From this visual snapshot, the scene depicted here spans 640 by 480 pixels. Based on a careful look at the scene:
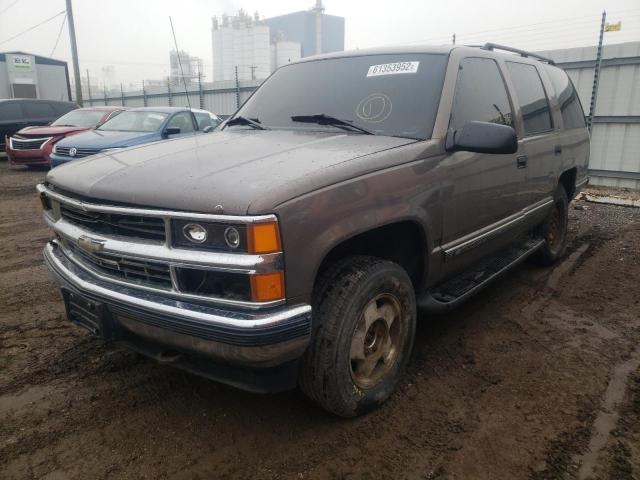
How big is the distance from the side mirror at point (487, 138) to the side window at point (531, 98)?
1.33m

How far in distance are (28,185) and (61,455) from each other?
31.6ft

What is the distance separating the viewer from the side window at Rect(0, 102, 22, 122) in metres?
14.0

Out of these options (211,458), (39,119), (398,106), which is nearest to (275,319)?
(211,458)

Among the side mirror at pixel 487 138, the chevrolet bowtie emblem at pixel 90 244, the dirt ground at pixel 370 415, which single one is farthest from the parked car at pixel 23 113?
the side mirror at pixel 487 138

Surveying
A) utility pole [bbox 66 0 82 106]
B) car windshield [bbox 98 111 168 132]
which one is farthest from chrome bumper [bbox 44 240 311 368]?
utility pole [bbox 66 0 82 106]

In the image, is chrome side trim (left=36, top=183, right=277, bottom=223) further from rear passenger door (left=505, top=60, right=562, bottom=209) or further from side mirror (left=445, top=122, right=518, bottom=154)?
rear passenger door (left=505, top=60, right=562, bottom=209)

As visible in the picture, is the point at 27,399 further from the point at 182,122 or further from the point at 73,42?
the point at 73,42

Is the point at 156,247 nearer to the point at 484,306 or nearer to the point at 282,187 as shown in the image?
the point at 282,187

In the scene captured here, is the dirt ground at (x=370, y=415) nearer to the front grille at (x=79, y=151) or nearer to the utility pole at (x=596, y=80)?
the front grille at (x=79, y=151)

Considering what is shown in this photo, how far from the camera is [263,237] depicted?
1.94 metres

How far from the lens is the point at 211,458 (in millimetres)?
2268

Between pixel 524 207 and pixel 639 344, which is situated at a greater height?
pixel 524 207

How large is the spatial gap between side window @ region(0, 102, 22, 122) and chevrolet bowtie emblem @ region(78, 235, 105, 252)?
46.8ft

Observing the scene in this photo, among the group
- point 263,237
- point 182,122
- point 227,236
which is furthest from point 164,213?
point 182,122
